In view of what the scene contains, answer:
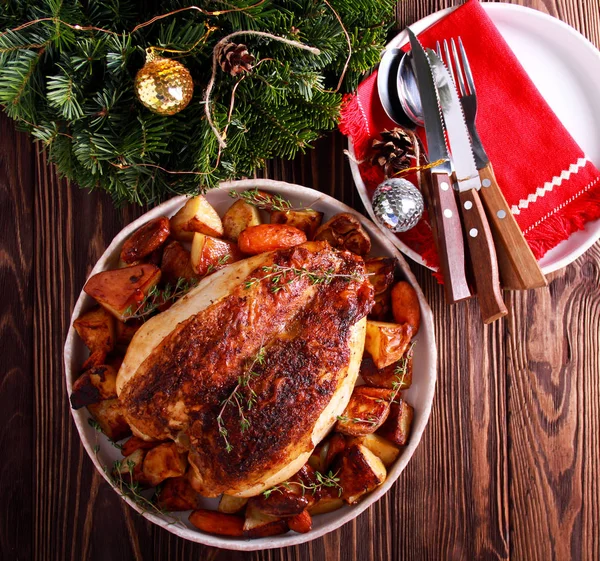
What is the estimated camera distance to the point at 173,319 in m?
1.45

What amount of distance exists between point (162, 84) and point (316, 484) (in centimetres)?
115

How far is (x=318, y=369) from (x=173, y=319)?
396 mm

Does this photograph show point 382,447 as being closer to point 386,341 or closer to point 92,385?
point 386,341

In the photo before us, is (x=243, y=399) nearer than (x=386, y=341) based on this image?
Yes

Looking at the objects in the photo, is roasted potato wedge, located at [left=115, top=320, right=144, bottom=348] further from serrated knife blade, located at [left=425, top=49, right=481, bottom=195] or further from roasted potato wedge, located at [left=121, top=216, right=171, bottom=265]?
serrated knife blade, located at [left=425, top=49, right=481, bottom=195]

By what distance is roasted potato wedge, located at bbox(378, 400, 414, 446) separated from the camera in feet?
5.48

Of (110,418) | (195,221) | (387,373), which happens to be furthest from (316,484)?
(195,221)

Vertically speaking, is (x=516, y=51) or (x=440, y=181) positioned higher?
(x=516, y=51)

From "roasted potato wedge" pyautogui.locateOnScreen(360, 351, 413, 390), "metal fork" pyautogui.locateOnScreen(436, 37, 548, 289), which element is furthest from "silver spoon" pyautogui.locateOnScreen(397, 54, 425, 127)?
"roasted potato wedge" pyautogui.locateOnScreen(360, 351, 413, 390)

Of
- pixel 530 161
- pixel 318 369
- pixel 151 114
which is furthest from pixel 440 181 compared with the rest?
pixel 151 114

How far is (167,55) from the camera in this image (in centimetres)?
125

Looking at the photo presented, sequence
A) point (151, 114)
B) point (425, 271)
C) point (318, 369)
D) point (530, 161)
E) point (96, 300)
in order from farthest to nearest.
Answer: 1. point (425, 271)
2. point (530, 161)
3. point (96, 300)
4. point (318, 369)
5. point (151, 114)

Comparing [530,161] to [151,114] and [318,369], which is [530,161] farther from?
[151,114]

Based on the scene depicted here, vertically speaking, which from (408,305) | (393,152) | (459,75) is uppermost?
(459,75)
